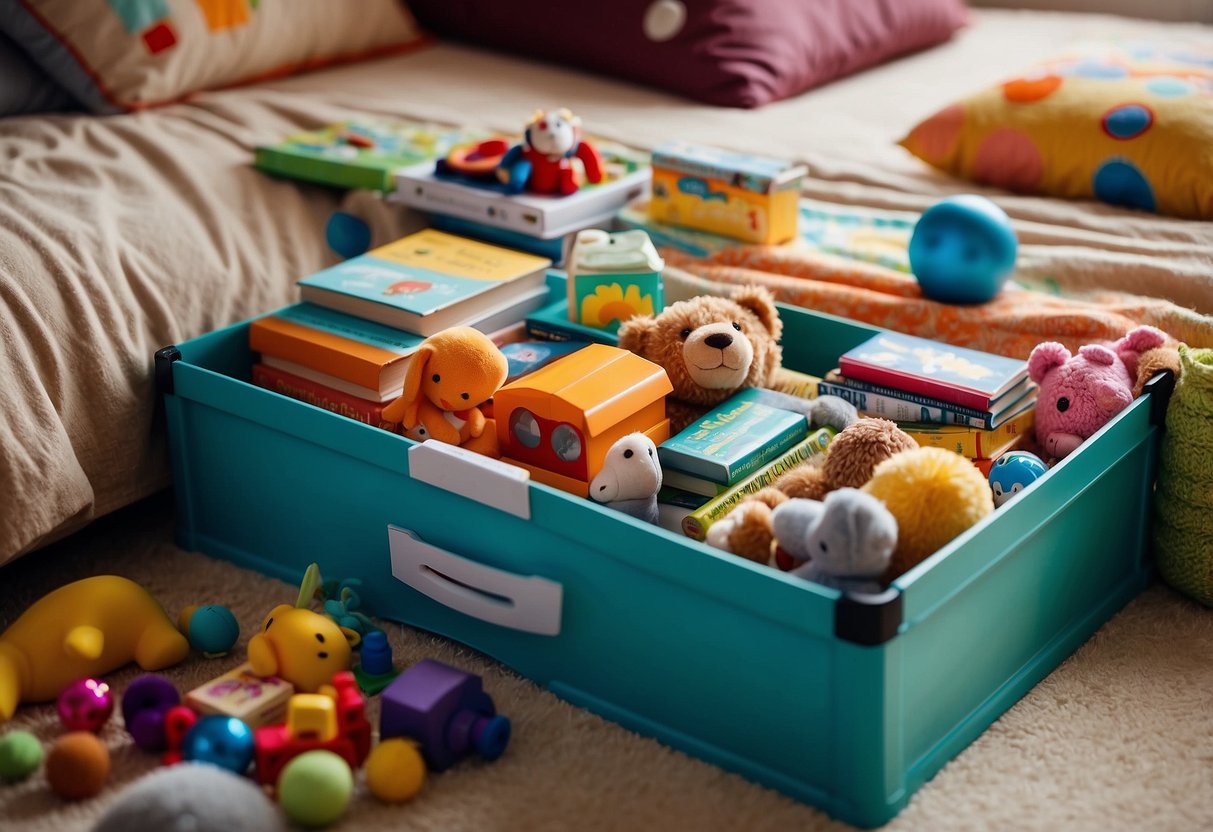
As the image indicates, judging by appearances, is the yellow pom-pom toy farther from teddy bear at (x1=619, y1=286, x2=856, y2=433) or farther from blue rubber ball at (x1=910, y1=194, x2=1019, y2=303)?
blue rubber ball at (x1=910, y1=194, x2=1019, y2=303)

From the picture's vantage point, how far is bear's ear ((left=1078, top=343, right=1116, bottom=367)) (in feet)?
4.14

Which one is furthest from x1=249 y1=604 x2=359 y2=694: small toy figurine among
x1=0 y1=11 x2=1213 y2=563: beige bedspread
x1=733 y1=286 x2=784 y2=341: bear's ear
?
x1=733 y1=286 x2=784 y2=341: bear's ear

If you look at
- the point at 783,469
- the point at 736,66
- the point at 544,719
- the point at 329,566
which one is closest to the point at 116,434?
the point at 329,566

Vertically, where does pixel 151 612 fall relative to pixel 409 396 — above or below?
below

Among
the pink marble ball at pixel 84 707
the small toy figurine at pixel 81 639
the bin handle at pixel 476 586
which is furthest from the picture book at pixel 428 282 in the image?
the pink marble ball at pixel 84 707

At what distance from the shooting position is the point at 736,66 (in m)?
1.93

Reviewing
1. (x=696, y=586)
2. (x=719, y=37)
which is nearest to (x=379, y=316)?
(x=696, y=586)

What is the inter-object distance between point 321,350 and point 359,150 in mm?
448

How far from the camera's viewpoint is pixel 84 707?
1147 millimetres

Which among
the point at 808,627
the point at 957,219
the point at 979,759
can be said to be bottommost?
the point at 979,759

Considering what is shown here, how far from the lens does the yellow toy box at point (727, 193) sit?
1544 millimetres

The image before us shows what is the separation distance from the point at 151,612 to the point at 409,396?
32cm

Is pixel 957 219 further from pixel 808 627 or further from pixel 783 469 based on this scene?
pixel 808 627

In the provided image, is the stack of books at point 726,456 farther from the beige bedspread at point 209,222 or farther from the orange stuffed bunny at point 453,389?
the beige bedspread at point 209,222
